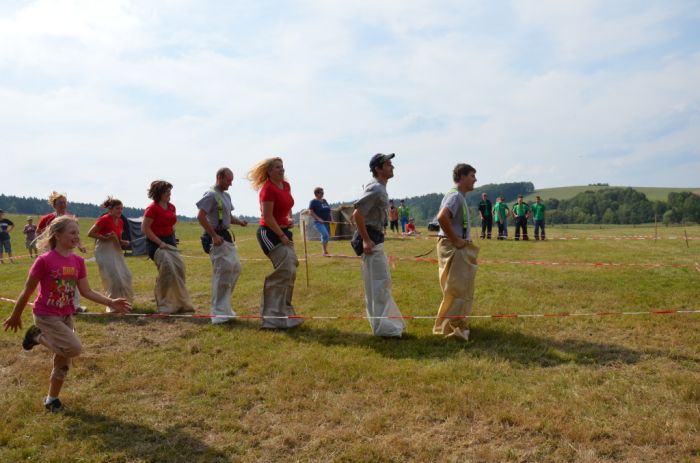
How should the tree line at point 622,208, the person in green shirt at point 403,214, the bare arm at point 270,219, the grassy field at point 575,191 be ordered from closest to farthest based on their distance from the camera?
the bare arm at point 270,219
the person in green shirt at point 403,214
the tree line at point 622,208
the grassy field at point 575,191

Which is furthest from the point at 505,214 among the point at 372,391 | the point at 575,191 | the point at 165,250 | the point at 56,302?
the point at 575,191

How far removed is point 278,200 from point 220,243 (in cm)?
124

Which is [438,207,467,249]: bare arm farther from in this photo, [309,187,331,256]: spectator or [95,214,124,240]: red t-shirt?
[309,187,331,256]: spectator

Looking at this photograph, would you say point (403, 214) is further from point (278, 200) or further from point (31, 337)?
point (31, 337)

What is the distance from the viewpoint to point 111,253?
856 cm

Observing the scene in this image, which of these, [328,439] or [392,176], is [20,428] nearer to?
[328,439]

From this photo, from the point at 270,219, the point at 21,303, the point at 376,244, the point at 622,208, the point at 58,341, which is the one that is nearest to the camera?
the point at 21,303

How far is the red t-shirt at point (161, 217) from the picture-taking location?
7.65 meters

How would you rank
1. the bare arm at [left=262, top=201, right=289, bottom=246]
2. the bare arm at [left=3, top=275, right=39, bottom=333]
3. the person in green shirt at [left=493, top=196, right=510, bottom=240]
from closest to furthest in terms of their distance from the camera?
the bare arm at [left=3, top=275, right=39, bottom=333] → the bare arm at [left=262, top=201, right=289, bottom=246] → the person in green shirt at [left=493, top=196, right=510, bottom=240]

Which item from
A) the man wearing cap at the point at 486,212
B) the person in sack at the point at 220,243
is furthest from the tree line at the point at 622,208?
the person in sack at the point at 220,243

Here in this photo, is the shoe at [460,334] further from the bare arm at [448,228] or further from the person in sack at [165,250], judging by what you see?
the person in sack at [165,250]

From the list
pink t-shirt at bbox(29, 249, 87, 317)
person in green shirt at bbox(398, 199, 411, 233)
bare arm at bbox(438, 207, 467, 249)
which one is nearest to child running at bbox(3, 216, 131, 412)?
pink t-shirt at bbox(29, 249, 87, 317)

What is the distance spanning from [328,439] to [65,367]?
2397 millimetres

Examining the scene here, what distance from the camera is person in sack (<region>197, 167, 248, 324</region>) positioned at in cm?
722
